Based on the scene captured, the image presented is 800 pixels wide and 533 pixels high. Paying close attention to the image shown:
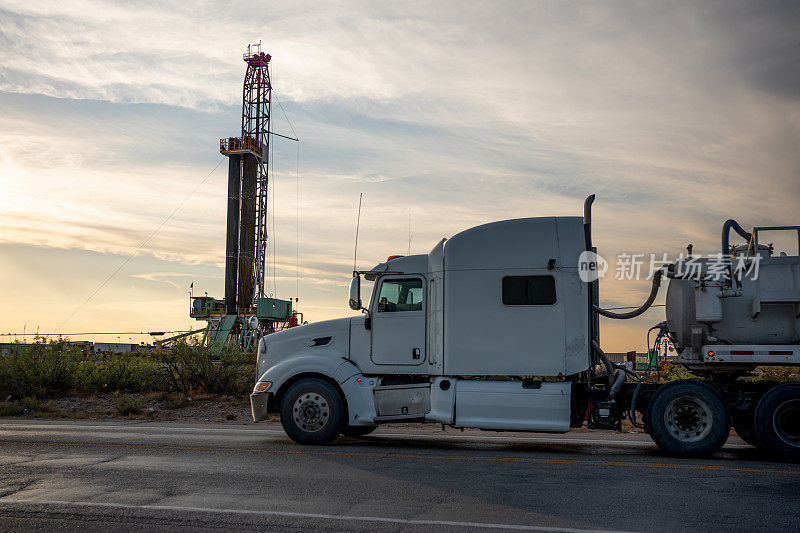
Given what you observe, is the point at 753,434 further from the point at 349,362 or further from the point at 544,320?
the point at 349,362

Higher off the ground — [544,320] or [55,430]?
[544,320]

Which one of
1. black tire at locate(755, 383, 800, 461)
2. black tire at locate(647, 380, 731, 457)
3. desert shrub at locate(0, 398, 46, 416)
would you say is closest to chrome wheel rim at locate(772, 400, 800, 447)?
black tire at locate(755, 383, 800, 461)

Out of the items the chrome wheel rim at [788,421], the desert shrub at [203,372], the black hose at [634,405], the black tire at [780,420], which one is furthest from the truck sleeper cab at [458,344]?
the desert shrub at [203,372]

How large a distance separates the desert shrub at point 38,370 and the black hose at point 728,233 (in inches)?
806

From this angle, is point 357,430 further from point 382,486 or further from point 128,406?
point 128,406

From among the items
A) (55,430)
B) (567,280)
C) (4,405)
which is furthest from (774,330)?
(4,405)

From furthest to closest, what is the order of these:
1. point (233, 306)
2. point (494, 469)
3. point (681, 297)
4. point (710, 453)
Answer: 1. point (233, 306)
2. point (681, 297)
3. point (710, 453)
4. point (494, 469)

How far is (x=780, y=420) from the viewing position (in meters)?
10.9

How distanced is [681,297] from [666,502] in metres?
5.07

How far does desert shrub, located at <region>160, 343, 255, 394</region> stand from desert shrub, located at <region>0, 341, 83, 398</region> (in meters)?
3.44

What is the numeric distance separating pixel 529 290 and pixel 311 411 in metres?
4.24

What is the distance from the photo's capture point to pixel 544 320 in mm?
11359

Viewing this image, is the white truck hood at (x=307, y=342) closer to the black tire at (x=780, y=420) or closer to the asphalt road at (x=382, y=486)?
the asphalt road at (x=382, y=486)

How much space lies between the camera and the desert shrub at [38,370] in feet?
74.7
